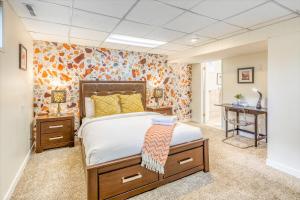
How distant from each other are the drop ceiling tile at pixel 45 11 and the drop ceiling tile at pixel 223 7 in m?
1.65

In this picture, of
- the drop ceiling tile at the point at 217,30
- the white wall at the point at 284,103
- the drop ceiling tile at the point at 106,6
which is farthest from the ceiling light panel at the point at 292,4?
the drop ceiling tile at the point at 106,6

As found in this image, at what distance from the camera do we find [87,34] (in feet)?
10.1

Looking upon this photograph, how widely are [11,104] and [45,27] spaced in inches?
55.2

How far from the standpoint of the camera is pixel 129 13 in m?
2.23

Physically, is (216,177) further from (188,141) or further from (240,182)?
(188,141)

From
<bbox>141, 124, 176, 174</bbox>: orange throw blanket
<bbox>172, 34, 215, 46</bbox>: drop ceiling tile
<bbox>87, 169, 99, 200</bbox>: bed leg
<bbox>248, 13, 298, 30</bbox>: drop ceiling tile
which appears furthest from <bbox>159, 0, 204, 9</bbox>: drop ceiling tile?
<bbox>87, 169, 99, 200</bbox>: bed leg

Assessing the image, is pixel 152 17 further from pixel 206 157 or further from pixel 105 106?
pixel 206 157

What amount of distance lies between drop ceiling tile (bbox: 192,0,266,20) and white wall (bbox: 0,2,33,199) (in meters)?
2.27

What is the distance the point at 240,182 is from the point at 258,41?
2.20 m

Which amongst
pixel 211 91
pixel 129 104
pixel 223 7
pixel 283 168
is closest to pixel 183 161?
pixel 283 168

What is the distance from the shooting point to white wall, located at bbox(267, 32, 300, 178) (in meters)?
2.36

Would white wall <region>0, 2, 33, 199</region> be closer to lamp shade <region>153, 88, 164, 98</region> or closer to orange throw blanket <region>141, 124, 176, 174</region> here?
orange throw blanket <region>141, 124, 176, 174</region>

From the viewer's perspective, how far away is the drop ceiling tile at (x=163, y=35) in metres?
2.92

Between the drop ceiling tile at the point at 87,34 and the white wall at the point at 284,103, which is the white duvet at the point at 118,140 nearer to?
the white wall at the point at 284,103
